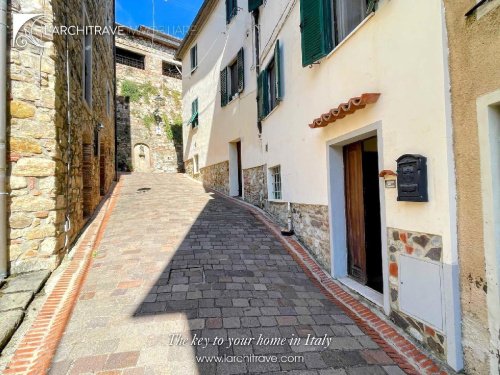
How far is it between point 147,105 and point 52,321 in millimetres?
18287

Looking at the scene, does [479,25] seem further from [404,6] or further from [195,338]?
[195,338]

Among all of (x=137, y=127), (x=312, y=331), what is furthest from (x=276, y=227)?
(x=137, y=127)

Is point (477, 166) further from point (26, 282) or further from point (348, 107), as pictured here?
point (26, 282)

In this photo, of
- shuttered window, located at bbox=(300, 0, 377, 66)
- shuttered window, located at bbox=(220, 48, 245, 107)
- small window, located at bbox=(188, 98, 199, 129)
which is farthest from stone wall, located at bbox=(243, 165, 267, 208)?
small window, located at bbox=(188, 98, 199, 129)

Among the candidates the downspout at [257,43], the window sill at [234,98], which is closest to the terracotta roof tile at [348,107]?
the downspout at [257,43]

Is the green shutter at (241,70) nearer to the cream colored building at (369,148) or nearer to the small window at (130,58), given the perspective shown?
the cream colored building at (369,148)

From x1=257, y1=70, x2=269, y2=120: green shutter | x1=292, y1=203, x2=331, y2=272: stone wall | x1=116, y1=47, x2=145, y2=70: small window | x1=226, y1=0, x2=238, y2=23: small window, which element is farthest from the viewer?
x1=116, y1=47, x2=145, y2=70: small window

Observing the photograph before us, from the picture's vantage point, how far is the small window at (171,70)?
21.0 m

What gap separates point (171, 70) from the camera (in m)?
21.4

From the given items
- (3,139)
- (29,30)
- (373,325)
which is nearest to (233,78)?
(29,30)

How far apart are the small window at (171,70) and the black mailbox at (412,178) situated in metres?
20.8

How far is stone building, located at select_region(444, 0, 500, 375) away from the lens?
7.37 feet

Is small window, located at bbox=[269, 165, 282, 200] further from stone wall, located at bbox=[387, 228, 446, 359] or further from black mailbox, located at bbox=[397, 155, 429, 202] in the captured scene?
black mailbox, located at bbox=[397, 155, 429, 202]

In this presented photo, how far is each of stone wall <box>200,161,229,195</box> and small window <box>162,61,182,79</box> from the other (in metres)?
10.7
